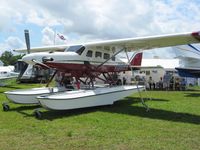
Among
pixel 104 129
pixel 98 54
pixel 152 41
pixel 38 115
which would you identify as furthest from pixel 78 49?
pixel 104 129

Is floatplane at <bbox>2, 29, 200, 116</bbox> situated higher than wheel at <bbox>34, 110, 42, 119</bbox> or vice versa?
floatplane at <bbox>2, 29, 200, 116</bbox>

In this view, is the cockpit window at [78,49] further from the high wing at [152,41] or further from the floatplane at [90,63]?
the high wing at [152,41]

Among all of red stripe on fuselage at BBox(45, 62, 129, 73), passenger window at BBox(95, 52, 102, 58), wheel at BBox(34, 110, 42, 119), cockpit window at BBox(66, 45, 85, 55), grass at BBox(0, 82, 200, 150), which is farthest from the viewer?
passenger window at BBox(95, 52, 102, 58)

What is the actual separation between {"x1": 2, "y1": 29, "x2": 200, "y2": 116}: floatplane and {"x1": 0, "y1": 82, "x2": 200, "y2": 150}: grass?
50cm

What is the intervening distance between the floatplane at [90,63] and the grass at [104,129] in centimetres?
50

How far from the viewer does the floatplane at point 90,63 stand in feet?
35.8

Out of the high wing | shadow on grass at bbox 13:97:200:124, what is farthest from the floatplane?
shadow on grass at bbox 13:97:200:124

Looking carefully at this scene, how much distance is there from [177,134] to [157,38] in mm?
5267

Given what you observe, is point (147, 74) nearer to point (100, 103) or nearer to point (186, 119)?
point (100, 103)

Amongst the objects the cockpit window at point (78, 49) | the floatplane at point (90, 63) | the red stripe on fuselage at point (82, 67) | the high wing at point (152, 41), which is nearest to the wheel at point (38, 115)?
the floatplane at point (90, 63)

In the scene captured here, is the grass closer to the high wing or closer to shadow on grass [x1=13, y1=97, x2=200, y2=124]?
shadow on grass [x1=13, y1=97, x2=200, y2=124]

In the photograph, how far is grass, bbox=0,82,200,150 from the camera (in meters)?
6.56

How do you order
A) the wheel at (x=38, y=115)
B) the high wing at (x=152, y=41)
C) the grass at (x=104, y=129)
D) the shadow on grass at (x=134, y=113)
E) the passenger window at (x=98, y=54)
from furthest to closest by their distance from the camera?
the passenger window at (x=98, y=54) < the high wing at (x=152, y=41) < the wheel at (x=38, y=115) < the shadow on grass at (x=134, y=113) < the grass at (x=104, y=129)

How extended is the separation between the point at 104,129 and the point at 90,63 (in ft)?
19.2
